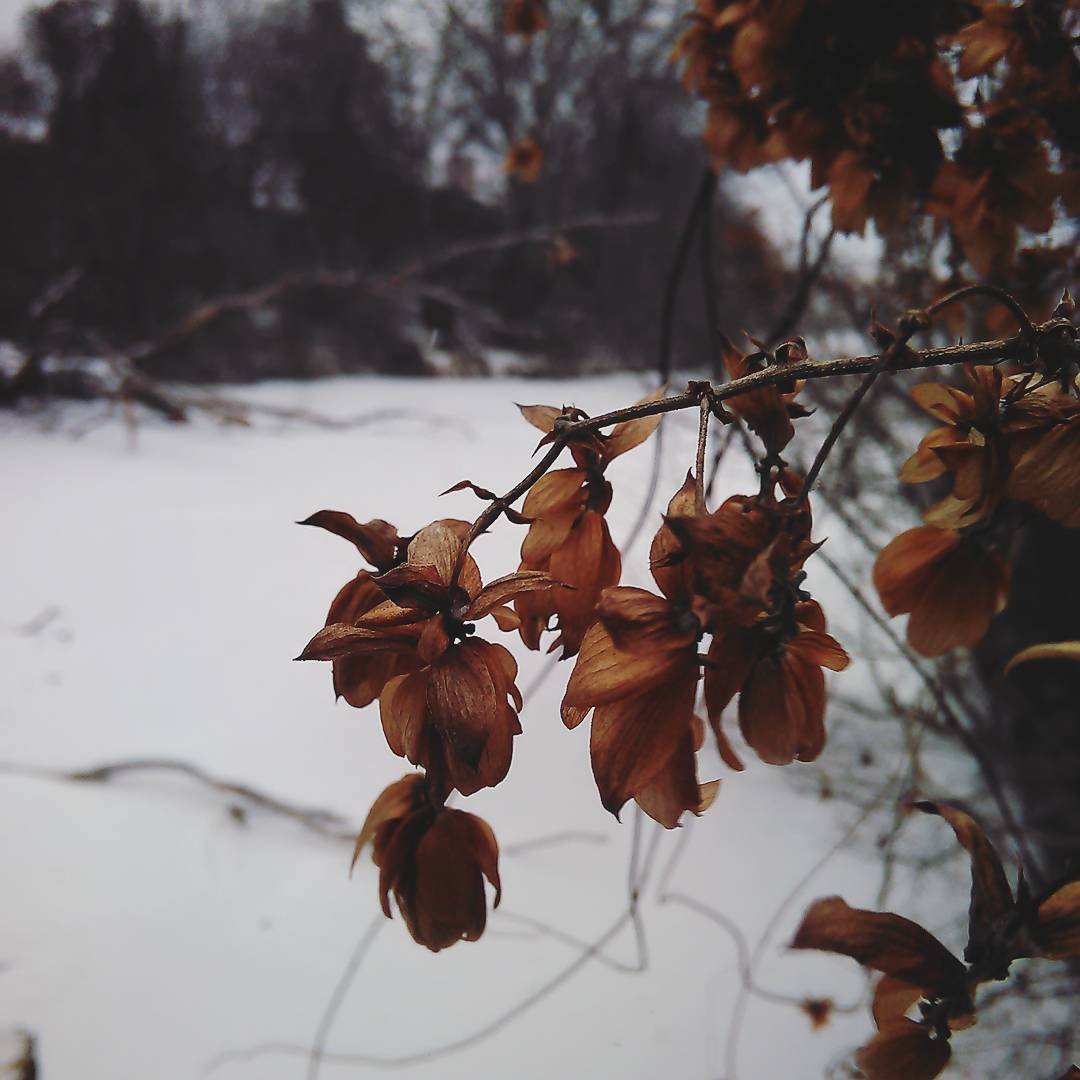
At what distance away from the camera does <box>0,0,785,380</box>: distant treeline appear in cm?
221

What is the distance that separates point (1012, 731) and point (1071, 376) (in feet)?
2.93

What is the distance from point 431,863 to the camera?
23 cm

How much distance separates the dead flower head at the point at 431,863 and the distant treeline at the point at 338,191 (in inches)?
48.4

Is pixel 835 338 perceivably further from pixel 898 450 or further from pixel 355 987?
pixel 355 987

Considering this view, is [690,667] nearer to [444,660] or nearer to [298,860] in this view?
[444,660]

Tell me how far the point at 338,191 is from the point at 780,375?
153 inches

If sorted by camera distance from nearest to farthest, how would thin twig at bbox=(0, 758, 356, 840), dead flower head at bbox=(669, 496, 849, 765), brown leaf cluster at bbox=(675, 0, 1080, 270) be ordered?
1. dead flower head at bbox=(669, 496, 849, 765)
2. brown leaf cluster at bbox=(675, 0, 1080, 270)
3. thin twig at bbox=(0, 758, 356, 840)

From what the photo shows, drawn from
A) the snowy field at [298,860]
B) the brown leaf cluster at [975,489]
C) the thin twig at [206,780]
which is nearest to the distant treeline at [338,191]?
the snowy field at [298,860]

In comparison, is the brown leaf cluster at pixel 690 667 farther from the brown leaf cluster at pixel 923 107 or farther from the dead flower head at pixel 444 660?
the brown leaf cluster at pixel 923 107

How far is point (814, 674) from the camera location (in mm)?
202

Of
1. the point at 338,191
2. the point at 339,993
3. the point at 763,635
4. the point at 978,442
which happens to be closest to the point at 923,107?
the point at 978,442

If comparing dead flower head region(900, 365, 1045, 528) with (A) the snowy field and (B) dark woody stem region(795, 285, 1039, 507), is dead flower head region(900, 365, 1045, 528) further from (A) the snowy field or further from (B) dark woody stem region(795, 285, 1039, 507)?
(A) the snowy field

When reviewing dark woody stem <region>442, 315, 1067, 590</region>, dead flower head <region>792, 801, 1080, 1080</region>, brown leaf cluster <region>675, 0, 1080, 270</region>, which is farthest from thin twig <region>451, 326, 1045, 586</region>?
brown leaf cluster <region>675, 0, 1080, 270</region>

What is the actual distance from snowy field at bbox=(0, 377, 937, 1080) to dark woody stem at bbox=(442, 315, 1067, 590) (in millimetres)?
196
